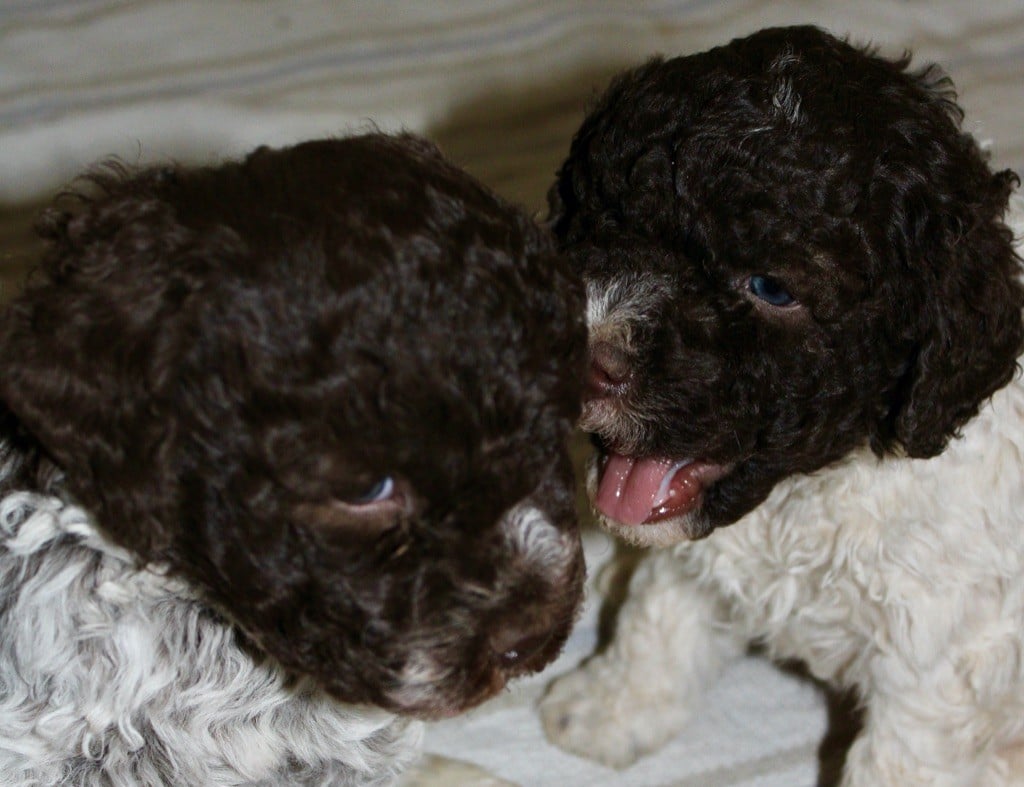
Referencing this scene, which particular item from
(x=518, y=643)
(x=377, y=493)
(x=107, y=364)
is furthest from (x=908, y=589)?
(x=107, y=364)

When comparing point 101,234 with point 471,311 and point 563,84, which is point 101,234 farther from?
point 563,84

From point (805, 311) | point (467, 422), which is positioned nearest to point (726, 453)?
point (805, 311)

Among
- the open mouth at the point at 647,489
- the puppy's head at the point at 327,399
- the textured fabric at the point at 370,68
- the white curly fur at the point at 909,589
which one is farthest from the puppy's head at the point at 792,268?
the textured fabric at the point at 370,68

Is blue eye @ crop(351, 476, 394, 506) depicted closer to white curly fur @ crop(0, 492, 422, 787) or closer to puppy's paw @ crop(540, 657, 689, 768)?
white curly fur @ crop(0, 492, 422, 787)

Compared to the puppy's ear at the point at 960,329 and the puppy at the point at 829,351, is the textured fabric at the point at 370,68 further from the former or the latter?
the puppy's ear at the point at 960,329

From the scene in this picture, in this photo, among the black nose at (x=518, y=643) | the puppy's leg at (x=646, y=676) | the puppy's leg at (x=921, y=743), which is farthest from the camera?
the puppy's leg at (x=646, y=676)

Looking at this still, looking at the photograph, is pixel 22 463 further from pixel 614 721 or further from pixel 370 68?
pixel 370 68
